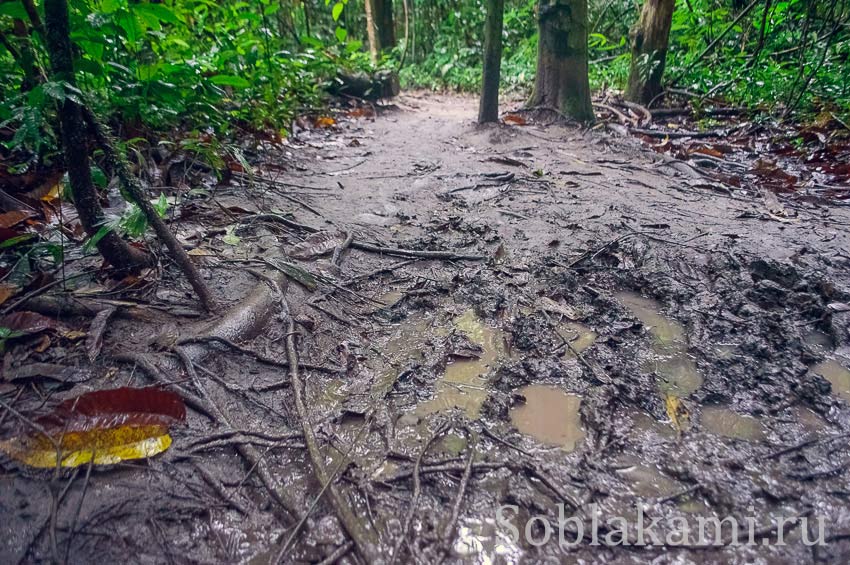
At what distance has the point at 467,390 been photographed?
81.5 inches

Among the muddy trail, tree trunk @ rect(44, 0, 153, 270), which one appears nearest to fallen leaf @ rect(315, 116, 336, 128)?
the muddy trail

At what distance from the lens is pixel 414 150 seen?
612 cm

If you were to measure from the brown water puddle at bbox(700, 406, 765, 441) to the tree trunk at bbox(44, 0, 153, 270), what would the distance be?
103 inches

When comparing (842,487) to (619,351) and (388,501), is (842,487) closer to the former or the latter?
(619,351)

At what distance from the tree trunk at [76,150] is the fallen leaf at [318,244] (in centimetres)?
85

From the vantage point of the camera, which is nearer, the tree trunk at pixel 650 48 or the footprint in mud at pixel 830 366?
the footprint in mud at pixel 830 366

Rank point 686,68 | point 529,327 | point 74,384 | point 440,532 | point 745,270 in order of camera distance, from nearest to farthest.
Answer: point 440,532
point 74,384
point 529,327
point 745,270
point 686,68

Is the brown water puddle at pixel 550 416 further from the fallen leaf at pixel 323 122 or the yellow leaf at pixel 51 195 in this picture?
the fallen leaf at pixel 323 122

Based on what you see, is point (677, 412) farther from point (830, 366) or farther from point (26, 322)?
point (26, 322)

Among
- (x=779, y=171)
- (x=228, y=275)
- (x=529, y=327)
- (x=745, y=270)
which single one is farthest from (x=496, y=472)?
(x=779, y=171)

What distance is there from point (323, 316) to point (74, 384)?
1067mm

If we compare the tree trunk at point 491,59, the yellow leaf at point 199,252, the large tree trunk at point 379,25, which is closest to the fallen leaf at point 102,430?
the yellow leaf at point 199,252

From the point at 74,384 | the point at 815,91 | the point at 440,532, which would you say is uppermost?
the point at 815,91

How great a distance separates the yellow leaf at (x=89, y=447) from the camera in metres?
1.51
